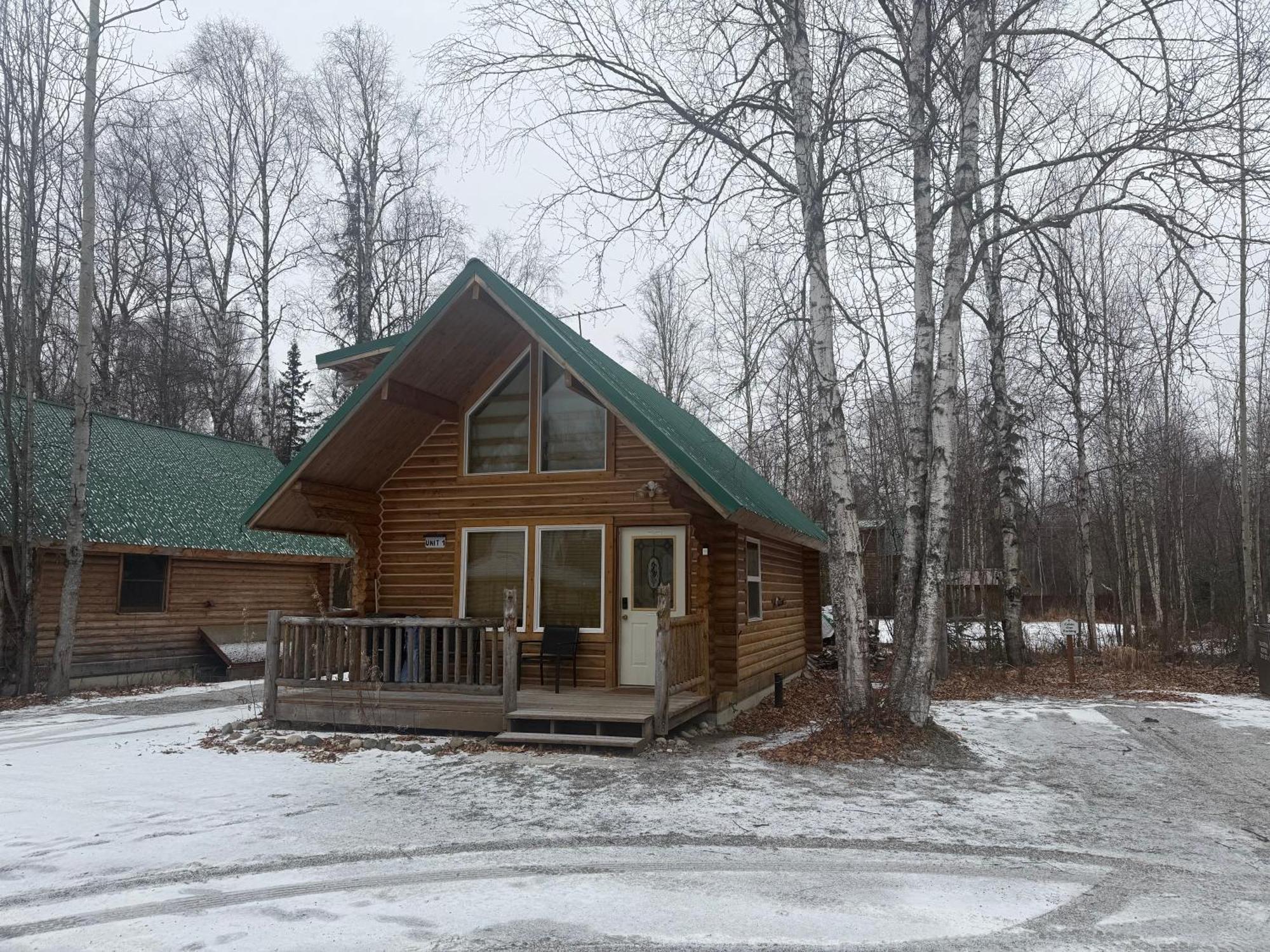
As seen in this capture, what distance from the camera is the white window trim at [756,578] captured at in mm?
11766

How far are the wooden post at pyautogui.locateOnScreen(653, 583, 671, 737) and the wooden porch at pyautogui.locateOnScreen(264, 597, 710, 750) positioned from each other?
13 millimetres

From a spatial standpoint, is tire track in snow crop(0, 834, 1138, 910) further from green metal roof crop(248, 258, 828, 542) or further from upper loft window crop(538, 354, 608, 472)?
upper loft window crop(538, 354, 608, 472)

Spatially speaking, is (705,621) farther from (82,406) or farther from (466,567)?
(82,406)

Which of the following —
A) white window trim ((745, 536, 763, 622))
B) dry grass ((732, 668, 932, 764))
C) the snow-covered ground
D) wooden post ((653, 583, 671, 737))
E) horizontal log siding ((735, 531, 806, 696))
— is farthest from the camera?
white window trim ((745, 536, 763, 622))

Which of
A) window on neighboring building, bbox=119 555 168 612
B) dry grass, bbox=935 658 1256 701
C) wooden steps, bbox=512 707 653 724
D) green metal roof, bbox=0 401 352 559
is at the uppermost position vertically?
green metal roof, bbox=0 401 352 559

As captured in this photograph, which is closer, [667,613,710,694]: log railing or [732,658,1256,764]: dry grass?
[732,658,1256,764]: dry grass

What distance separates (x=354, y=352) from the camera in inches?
439

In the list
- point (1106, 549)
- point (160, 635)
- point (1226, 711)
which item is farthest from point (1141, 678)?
point (160, 635)

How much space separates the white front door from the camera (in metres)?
10.6

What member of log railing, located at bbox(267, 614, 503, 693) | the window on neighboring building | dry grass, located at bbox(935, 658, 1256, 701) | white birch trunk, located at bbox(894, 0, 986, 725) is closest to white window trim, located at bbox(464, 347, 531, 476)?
log railing, located at bbox(267, 614, 503, 693)

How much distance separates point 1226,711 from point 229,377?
29.6 metres

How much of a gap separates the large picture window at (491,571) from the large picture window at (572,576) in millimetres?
293

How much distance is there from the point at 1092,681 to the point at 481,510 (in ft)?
37.6

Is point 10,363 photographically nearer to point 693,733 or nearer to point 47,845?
point 47,845
